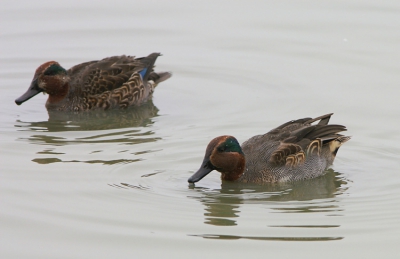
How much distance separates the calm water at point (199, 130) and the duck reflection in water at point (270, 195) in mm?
27

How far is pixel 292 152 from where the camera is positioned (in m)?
11.9

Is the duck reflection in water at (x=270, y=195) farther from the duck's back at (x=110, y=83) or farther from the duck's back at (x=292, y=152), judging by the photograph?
the duck's back at (x=110, y=83)

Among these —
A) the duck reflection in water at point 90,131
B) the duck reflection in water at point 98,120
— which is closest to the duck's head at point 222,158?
the duck reflection in water at point 90,131

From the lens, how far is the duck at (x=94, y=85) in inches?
610

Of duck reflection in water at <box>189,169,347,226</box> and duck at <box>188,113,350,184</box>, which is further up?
duck at <box>188,113,350,184</box>

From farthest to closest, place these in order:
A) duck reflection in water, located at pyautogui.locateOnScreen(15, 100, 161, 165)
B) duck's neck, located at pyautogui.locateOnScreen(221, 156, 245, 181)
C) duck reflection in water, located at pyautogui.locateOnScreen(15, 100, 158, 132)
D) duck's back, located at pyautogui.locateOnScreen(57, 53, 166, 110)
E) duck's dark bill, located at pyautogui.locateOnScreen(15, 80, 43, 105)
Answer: duck's back, located at pyautogui.locateOnScreen(57, 53, 166, 110) → duck's dark bill, located at pyautogui.locateOnScreen(15, 80, 43, 105) → duck reflection in water, located at pyautogui.locateOnScreen(15, 100, 158, 132) → duck reflection in water, located at pyautogui.locateOnScreen(15, 100, 161, 165) → duck's neck, located at pyautogui.locateOnScreen(221, 156, 245, 181)

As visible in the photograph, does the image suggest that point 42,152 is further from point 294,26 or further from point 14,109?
point 294,26

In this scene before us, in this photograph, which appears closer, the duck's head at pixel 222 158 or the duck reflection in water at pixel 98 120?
the duck's head at pixel 222 158

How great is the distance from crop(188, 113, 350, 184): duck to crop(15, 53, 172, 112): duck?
4204 mm

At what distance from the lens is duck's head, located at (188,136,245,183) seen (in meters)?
11.3

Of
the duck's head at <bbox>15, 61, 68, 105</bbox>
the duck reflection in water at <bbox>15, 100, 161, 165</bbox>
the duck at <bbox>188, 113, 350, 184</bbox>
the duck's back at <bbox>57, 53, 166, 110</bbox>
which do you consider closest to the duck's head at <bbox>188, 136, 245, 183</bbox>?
the duck at <bbox>188, 113, 350, 184</bbox>

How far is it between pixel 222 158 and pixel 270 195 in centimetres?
78

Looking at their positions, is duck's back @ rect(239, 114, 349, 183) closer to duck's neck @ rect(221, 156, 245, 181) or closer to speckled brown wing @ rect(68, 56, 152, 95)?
duck's neck @ rect(221, 156, 245, 181)

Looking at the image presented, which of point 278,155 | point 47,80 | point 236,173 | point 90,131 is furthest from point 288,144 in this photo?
point 47,80
